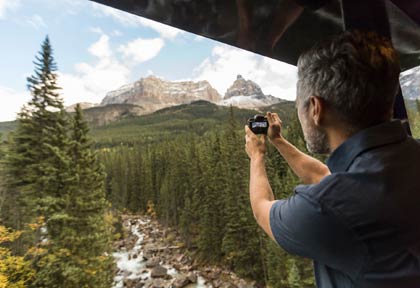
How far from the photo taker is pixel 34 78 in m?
10.0

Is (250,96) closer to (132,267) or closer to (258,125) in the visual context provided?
(258,125)

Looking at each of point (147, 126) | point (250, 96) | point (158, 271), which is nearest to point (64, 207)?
point (250, 96)

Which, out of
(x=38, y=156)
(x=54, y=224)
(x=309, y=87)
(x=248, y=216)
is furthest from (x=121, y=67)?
(x=309, y=87)

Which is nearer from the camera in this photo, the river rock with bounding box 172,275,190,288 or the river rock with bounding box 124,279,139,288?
the river rock with bounding box 124,279,139,288

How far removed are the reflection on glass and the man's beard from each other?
1197 millimetres

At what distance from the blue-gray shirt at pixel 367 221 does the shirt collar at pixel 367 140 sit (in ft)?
0.03

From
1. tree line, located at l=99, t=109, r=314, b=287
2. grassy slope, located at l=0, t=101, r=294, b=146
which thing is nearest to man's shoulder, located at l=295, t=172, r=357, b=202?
tree line, located at l=99, t=109, r=314, b=287

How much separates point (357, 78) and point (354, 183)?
9.5 inches

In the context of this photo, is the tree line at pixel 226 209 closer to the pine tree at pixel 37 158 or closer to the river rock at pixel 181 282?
the river rock at pixel 181 282

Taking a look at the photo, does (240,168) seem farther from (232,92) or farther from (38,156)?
(38,156)

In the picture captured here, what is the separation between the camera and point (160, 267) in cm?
1705

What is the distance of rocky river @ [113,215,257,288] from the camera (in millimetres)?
14914

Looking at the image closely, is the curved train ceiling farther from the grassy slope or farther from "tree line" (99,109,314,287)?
the grassy slope

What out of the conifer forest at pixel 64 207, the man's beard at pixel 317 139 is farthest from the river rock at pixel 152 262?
the man's beard at pixel 317 139
